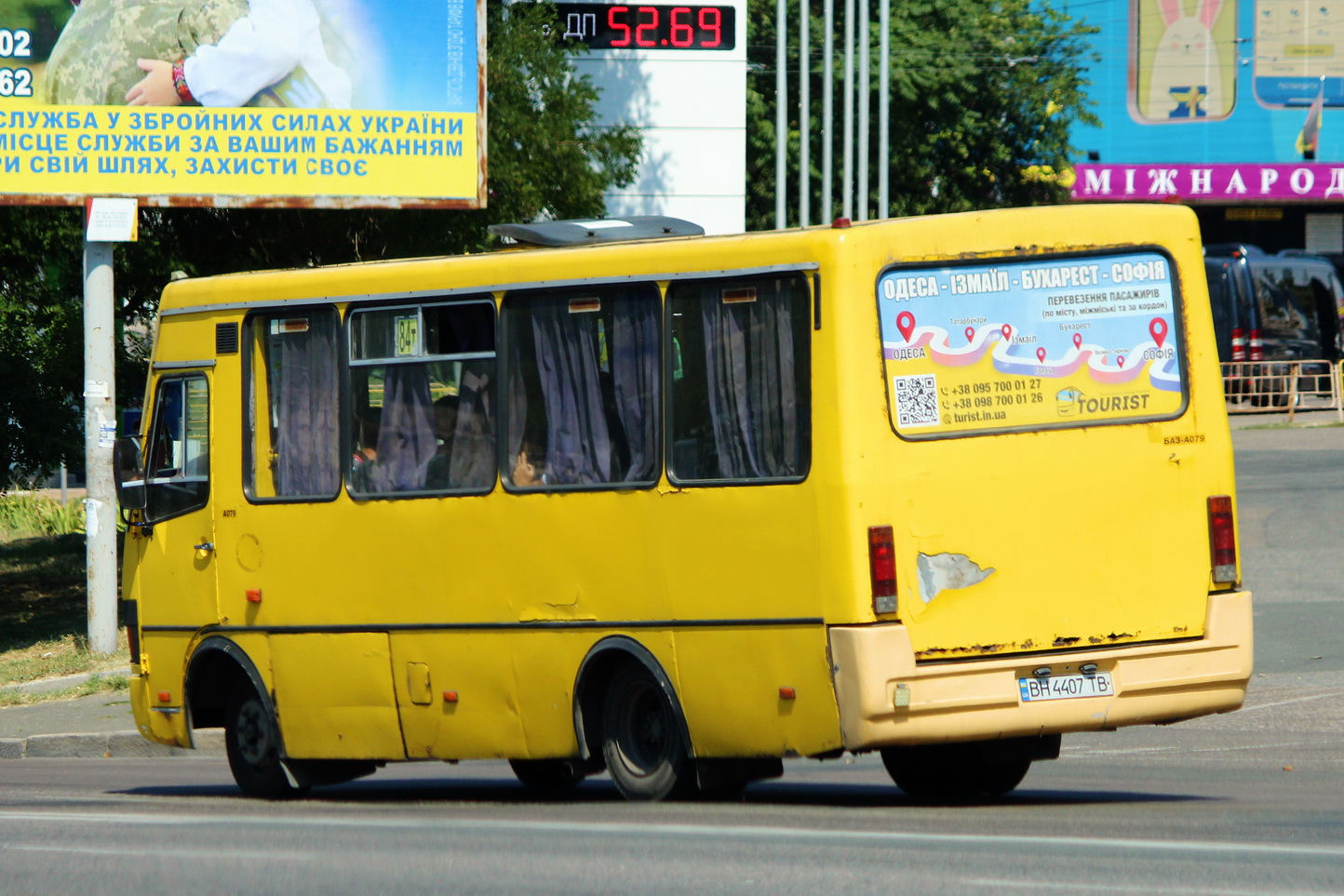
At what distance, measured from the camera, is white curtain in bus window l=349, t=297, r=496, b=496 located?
992 cm

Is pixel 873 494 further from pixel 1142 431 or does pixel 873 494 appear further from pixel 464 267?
pixel 464 267

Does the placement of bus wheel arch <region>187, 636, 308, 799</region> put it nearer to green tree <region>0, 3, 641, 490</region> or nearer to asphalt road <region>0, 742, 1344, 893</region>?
asphalt road <region>0, 742, 1344, 893</region>

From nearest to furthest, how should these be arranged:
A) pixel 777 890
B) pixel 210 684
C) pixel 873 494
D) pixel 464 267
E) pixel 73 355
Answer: pixel 777 890
pixel 873 494
pixel 464 267
pixel 210 684
pixel 73 355

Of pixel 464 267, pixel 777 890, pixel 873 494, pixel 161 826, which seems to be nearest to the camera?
pixel 777 890

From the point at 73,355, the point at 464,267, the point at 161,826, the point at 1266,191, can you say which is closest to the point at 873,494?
the point at 464,267

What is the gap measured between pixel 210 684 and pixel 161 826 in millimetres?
2090

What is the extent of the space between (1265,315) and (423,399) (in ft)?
90.4

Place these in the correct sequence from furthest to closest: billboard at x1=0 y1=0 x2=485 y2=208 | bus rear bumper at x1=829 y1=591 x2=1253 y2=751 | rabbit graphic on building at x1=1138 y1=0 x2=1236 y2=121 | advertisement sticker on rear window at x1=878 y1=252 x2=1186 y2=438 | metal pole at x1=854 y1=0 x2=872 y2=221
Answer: rabbit graphic on building at x1=1138 y1=0 x2=1236 y2=121 < metal pole at x1=854 y1=0 x2=872 y2=221 < billboard at x1=0 y1=0 x2=485 y2=208 < advertisement sticker on rear window at x1=878 y1=252 x2=1186 y2=438 < bus rear bumper at x1=829 y1=591 x2=1253 y2=751

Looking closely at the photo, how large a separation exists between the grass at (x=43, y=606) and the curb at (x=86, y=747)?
2176 mm

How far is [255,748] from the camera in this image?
36.4 feet

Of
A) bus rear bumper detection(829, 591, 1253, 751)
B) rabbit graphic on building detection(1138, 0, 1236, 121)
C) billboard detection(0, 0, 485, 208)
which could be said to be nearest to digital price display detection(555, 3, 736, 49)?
billboard detection(0, 0, 485, 208)

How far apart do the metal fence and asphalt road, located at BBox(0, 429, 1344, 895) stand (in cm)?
2038

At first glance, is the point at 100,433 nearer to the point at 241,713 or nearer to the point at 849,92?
the point at 241,713

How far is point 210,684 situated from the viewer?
1130 cm
